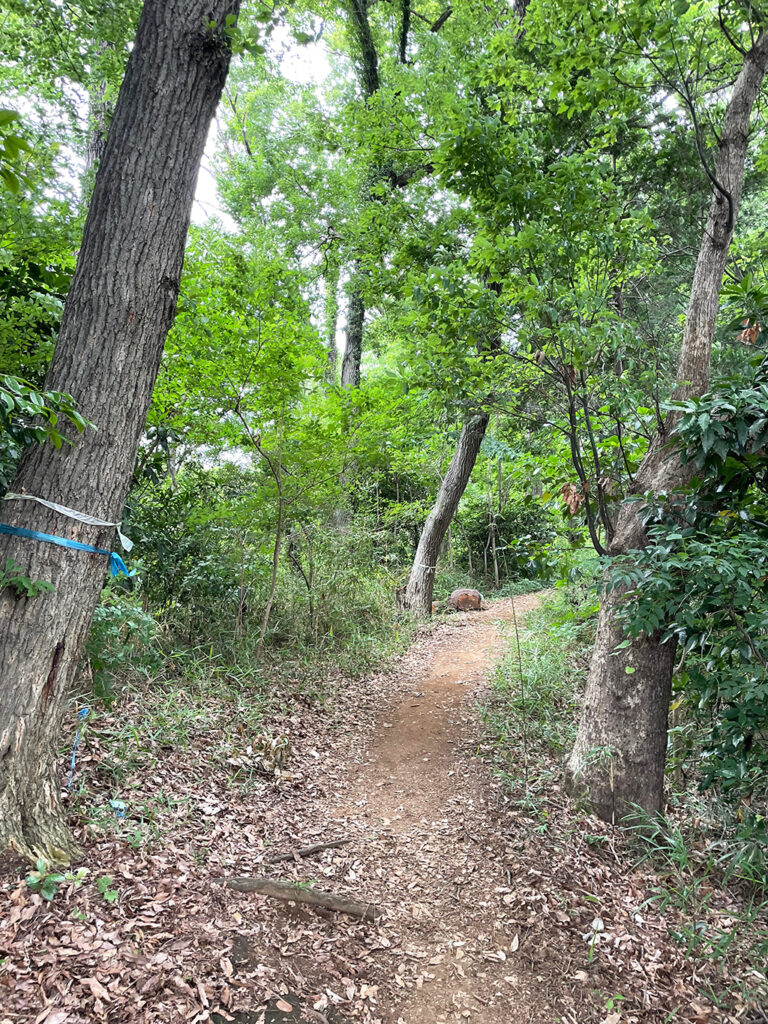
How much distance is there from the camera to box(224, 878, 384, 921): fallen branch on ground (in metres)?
2.81

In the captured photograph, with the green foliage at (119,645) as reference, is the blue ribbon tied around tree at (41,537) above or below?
above

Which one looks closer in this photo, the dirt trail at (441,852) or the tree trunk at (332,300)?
the dirt trail at (441,852)

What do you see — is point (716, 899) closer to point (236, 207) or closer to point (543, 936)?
point (543, 936)

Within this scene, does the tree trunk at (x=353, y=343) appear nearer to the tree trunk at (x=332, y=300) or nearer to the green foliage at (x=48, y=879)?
the tree trunk at (x=332, y=300)

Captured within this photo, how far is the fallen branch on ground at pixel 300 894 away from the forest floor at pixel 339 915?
43 mm

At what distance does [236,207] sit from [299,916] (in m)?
12.8

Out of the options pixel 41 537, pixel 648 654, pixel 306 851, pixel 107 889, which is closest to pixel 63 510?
pixel 41 537

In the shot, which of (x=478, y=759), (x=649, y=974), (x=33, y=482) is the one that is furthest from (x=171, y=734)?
(x=649, y=974)

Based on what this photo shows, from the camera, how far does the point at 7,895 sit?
2.13 m

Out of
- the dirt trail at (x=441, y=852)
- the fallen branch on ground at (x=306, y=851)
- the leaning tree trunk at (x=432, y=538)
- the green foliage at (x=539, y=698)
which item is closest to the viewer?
the dirt trail at (x=441, y=852)

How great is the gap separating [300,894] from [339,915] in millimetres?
232

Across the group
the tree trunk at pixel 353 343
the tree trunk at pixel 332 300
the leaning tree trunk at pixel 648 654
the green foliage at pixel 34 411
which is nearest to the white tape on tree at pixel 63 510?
the green foliage at pixel 34 411

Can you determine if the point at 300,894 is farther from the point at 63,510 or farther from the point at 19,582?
the point at 63,510

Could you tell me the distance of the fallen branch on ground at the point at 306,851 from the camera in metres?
3.14
